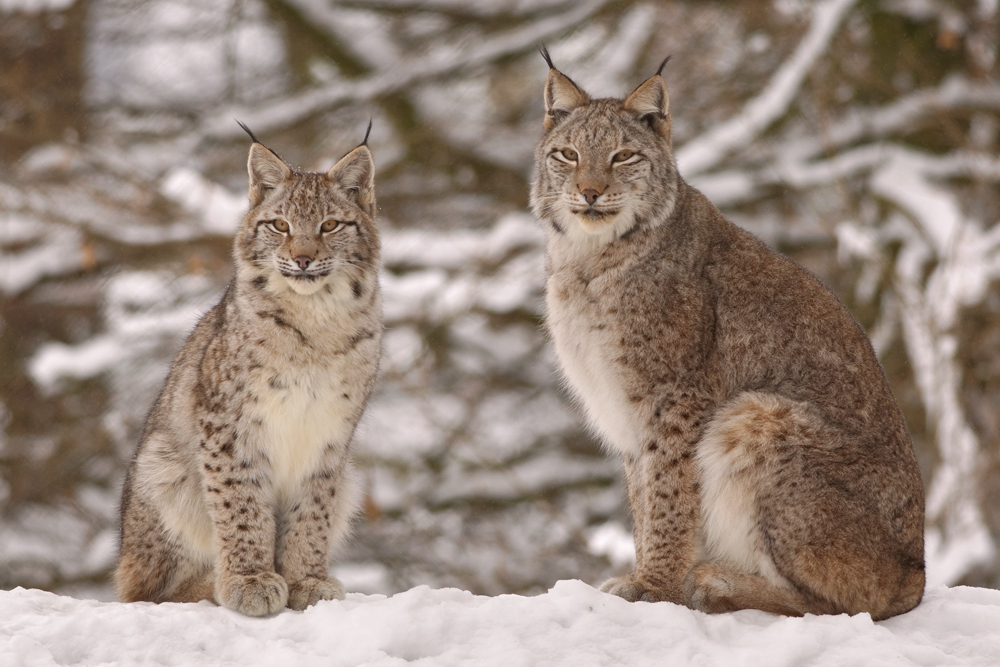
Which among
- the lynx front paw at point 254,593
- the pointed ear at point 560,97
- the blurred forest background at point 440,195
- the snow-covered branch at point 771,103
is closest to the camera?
the lynx front paw at point 254,593

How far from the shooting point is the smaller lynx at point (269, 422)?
4.68 metres

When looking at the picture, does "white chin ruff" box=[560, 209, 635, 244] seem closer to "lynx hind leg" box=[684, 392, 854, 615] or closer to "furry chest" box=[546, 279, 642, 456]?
"furry chest" box=[546, 279, 642, 456]

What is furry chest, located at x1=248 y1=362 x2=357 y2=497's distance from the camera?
4.69 metres

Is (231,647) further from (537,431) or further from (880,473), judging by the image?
(537,431)

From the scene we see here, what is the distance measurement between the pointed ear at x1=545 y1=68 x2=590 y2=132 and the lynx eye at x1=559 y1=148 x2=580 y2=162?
1.02 feet

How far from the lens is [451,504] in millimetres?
11047

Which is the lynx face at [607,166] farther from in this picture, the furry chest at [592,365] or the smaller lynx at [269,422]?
the smaller lynx at [269,422]

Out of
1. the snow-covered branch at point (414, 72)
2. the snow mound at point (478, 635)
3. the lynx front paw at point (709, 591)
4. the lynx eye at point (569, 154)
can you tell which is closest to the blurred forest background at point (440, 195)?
the snow-covered branch at point (414, 72)

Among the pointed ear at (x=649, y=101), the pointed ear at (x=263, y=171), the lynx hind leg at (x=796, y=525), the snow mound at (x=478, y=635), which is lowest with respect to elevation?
the snow mound at (x=478, y=635)

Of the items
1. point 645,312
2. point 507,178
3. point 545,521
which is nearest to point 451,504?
point 545,521

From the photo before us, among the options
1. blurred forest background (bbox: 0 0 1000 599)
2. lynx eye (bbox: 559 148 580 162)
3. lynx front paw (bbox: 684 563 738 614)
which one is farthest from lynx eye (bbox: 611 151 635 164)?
blurred forest background (bbox: 0 0 1000 599)

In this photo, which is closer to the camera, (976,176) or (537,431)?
(976,176)

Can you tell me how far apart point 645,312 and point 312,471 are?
5.27 feet

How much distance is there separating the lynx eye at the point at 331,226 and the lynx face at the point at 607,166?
3.12 feet
